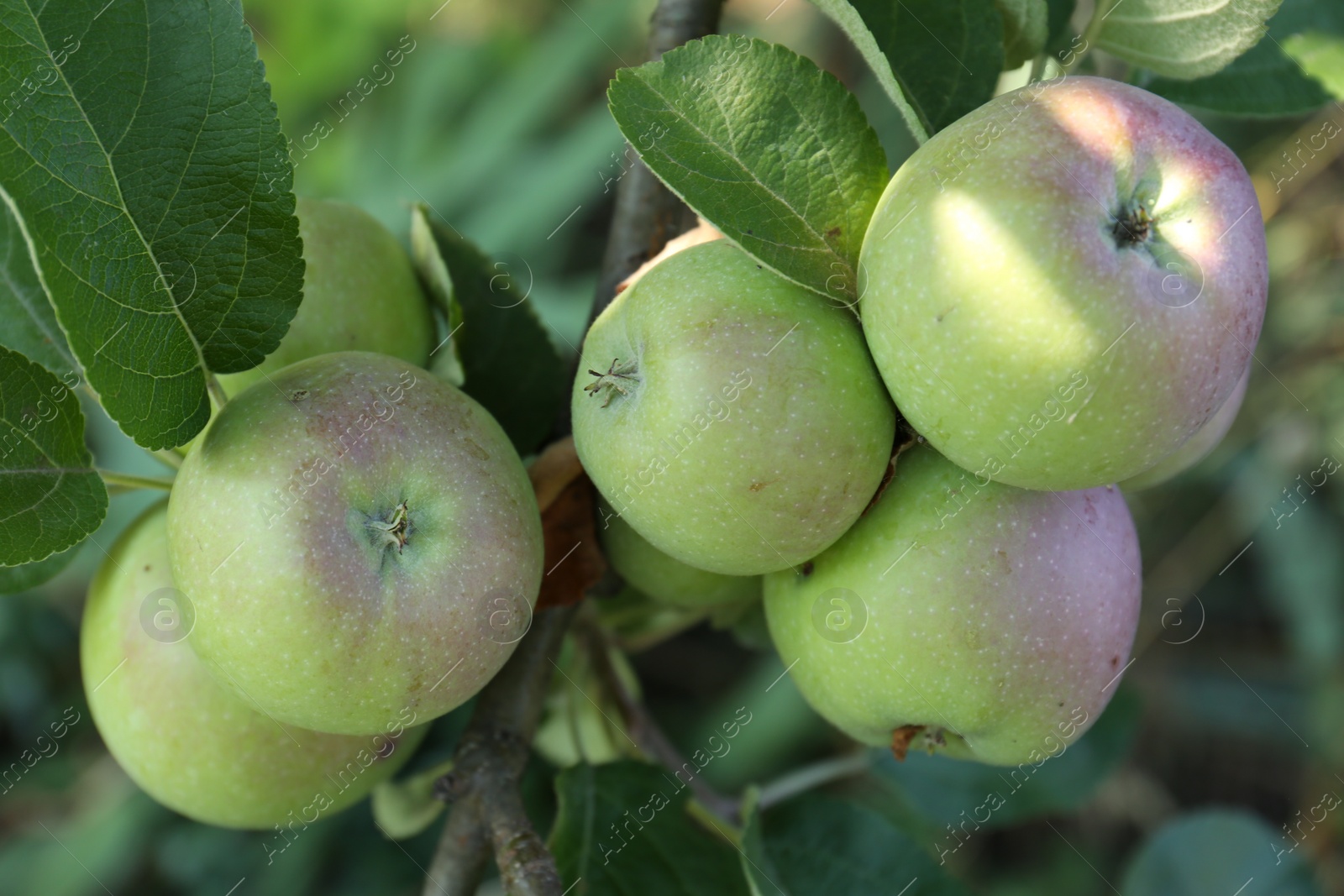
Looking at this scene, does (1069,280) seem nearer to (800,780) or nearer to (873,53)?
(873,53)

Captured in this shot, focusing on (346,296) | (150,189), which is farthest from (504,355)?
(150,189)

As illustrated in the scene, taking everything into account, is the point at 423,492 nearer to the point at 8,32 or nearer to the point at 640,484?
the point at 640,484

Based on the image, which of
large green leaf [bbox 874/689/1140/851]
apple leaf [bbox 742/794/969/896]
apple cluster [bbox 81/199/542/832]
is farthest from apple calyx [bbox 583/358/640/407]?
large green leaf [bbox 874/689/1140/851]

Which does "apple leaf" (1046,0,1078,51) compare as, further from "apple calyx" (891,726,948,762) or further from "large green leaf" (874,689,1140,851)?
"large green leaf" (874,689,1140,851)

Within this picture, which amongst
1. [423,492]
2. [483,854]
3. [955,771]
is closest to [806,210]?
[423,492]

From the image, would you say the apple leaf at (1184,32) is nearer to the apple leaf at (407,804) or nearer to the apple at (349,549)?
the apple at (349,549)

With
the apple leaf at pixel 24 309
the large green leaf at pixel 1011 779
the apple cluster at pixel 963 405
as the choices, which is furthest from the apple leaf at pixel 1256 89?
the apple leaf at pixel 24 309
